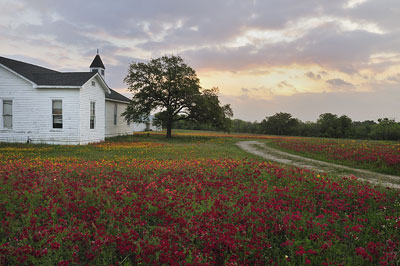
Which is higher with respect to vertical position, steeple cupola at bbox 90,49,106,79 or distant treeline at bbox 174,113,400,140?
steeple cupola at bbox 90,49,106,79

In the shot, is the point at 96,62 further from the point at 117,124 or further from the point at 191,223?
the point at 191,223

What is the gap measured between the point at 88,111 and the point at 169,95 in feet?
41.3

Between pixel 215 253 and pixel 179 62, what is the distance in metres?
31.2

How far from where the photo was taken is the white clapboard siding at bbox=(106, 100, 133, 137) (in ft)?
101

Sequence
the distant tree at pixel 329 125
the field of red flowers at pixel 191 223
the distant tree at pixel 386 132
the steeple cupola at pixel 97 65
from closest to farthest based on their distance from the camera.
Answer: the field of red flowers at pixel 191 223
the steeple cupola at pixel 97 65
the distant tree at pixel 386 132
the distant tree at pixel 329 125

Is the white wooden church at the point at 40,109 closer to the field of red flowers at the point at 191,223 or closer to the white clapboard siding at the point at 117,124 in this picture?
the white clapboard siding at the point at 117,124

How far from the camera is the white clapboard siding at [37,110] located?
66.1 ft

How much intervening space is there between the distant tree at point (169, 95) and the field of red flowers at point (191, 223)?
2446 centimetres

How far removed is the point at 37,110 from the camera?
797 inches

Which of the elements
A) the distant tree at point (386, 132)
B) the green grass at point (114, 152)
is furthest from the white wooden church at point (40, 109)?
the distant tree at point (386, 132)

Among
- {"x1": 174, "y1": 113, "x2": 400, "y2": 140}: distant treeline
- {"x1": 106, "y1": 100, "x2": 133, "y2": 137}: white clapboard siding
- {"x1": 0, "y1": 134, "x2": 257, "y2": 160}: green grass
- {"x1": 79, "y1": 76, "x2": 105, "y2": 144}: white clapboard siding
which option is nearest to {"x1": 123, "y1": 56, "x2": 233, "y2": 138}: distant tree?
{"x1": 106, "y1": 100, "x2": 133, "y2": 137}: white clapboard siding

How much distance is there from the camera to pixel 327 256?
3.60 meters

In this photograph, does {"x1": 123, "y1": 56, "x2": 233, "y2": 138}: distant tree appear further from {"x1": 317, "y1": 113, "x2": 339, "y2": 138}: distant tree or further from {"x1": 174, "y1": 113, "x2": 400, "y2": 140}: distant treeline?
{"x1": 317, "y1": 113, "x2": 339, "y2": 138}: distant tree

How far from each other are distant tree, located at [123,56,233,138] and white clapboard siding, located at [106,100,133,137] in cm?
186
